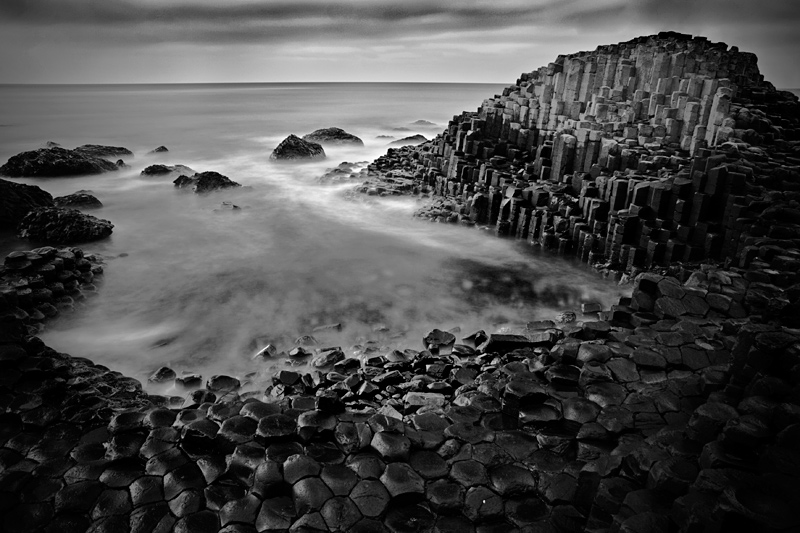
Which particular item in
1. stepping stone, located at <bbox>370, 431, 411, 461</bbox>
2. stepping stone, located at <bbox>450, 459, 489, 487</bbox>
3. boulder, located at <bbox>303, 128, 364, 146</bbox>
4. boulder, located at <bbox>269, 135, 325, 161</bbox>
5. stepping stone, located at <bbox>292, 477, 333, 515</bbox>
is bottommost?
stepping stone, located at <bbox>292, 477, 333, 515</bbox>

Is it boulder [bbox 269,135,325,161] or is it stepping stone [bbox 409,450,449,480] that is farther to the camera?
boulder [bbox 269,135,325,161]

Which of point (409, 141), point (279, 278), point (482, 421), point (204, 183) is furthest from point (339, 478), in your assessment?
point (409, 141)

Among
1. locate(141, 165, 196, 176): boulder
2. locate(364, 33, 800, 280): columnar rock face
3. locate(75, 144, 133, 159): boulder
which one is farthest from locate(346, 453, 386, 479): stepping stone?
locate(75, 144, 133, 159): boulder

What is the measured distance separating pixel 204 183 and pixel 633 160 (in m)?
13.1

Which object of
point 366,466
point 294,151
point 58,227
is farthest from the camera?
point 294,151

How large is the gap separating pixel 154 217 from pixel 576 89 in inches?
542

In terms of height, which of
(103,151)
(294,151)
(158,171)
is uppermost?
(294,151)

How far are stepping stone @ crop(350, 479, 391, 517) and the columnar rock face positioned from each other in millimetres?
6812

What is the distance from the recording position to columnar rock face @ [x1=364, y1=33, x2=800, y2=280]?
9.35 metres

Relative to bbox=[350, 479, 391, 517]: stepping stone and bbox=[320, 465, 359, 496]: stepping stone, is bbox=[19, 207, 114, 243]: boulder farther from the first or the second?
bbox=[350, 479, 391, 517]: stepping stone

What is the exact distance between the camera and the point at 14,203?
1233cm

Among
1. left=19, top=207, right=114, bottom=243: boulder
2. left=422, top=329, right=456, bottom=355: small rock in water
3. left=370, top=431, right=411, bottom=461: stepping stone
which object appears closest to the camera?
left=370, top=431, right=411, bottom=461: stepping stone

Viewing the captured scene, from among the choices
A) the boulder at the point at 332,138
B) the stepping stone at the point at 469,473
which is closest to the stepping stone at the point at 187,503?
the stepping stone at the point at 469,473

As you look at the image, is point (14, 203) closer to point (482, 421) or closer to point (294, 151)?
point (294, 151)
